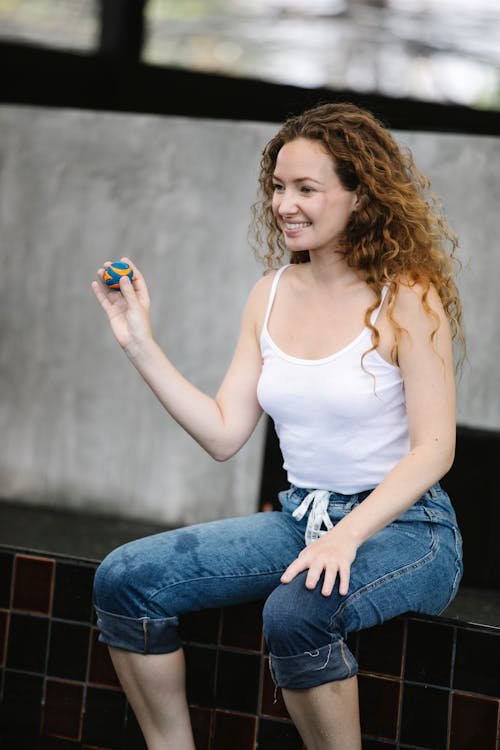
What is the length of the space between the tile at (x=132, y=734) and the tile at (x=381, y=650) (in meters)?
0.53

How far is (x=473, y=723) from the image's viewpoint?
1890 mm

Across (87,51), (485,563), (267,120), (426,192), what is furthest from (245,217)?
(485,563)

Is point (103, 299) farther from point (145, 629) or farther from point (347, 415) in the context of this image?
point (145, 629)

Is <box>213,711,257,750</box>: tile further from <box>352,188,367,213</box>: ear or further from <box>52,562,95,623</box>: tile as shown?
<box>352,188,367,213</box>: ear

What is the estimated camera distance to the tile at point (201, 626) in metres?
2.02

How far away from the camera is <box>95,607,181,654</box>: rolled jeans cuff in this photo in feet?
5.90

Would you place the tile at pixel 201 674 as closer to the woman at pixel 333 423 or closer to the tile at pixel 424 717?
the woman at pixel 333 423

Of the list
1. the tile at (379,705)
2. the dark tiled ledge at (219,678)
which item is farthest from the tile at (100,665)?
the tile at (379,705)

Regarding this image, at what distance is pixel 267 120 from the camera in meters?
2.92

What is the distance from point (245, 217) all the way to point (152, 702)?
4.89 ft

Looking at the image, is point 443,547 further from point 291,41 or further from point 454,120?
point 291,41

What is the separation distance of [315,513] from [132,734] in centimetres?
69

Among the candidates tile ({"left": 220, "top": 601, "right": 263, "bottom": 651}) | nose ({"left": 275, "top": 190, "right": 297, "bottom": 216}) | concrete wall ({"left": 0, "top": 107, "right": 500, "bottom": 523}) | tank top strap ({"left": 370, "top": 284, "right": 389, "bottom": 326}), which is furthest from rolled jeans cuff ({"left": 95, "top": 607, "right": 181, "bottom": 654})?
concrete wall ({"left": 0, "top": 107, "right": 500, "bottom": 523})

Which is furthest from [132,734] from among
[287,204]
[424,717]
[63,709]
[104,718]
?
[287,204]
